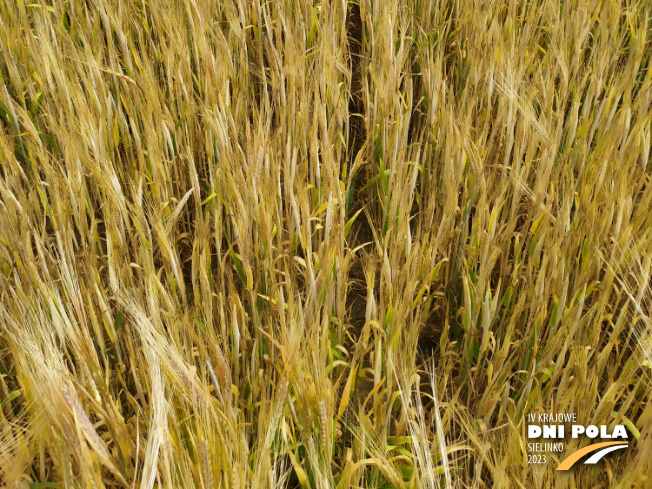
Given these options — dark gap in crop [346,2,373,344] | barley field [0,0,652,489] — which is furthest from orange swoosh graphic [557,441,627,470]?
dark gap in crop [346,2,373,344]

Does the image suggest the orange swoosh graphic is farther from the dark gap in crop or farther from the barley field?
the dark gap in crop

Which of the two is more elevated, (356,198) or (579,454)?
(356,198)

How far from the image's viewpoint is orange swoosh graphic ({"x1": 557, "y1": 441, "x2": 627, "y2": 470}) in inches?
29.7

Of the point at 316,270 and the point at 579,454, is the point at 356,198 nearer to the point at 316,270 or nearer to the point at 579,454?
the point at 316,270

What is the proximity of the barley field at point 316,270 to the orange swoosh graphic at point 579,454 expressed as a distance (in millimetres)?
13

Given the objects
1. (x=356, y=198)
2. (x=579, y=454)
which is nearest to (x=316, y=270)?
(x=356, y=198)

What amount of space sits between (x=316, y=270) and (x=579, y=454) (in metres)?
0.53

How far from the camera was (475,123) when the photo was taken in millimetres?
1351

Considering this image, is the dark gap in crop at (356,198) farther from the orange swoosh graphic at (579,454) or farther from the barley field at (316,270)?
the orange swoosh graphic at (579,454)

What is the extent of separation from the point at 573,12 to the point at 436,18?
39cm

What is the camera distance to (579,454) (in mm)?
785

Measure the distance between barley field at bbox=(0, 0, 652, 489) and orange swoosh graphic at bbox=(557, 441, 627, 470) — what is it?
→ 0.01 metres

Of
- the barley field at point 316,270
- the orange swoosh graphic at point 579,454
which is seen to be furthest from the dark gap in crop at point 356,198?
the orange swoosh graphic at point 579,454

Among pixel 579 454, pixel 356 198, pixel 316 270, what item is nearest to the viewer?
pixel 579 454
